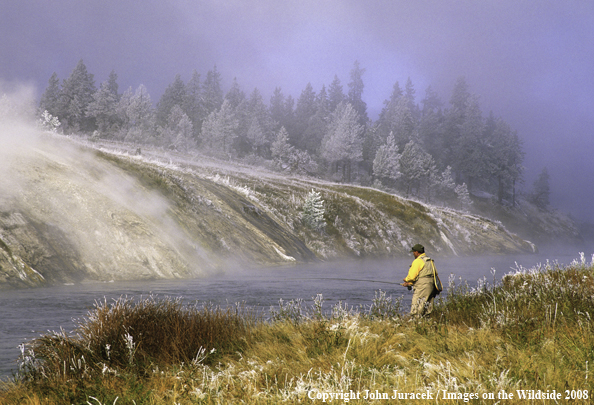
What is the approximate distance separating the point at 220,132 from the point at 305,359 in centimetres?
7971

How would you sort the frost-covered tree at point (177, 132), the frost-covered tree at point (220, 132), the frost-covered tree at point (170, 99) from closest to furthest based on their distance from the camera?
the frost-covered tree at point (177, 132), the frost-covered tree at point (220, 132), the frost-covered tree at point (170, 99)

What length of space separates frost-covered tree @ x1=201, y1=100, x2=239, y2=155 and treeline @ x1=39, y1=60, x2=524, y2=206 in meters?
0.19

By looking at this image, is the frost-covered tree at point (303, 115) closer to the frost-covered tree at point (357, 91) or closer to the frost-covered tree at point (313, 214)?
the frost-covered tree at point (357, 91)

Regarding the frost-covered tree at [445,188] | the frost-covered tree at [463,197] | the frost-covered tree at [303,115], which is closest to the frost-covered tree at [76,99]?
the frost-covered tree at [303,115]

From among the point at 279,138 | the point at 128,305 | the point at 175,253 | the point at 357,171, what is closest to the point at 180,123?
the point at 279,138

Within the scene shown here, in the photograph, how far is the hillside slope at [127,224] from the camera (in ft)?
54.7

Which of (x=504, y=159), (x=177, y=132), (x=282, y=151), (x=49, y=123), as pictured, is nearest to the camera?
(x=49, y=123)

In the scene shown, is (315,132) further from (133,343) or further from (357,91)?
(133,343)

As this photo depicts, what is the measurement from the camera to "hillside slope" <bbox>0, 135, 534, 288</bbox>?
54.7 feet

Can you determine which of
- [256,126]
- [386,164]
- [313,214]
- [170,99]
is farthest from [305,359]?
[170,99]

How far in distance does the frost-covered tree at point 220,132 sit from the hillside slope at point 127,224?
4668 centimetres

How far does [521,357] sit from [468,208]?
85467mm

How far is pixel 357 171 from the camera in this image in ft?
298

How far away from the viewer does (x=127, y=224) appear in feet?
65.0
